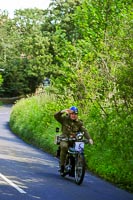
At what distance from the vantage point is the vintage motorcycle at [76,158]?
12.4m

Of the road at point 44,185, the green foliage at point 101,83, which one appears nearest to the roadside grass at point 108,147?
the green foliage at point 101,83

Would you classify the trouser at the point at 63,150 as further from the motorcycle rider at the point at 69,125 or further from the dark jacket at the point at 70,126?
the dark jacket at the point at 70,126

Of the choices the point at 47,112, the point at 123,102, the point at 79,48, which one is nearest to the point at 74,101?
the point at 79,48

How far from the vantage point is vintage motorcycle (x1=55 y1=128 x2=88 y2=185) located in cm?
1241

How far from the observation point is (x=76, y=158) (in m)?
12.9

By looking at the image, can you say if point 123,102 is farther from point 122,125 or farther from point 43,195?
point 43,195

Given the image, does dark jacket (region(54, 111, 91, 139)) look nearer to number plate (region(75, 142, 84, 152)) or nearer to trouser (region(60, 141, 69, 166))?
trouser (region(60, 141, 69, 166))

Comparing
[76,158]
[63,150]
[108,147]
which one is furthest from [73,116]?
[108,147]

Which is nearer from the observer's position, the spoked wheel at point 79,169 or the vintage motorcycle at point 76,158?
the spoked wheel at point 79,169

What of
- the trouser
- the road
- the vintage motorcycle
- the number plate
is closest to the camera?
the road

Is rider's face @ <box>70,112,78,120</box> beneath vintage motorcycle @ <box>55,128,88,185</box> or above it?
above

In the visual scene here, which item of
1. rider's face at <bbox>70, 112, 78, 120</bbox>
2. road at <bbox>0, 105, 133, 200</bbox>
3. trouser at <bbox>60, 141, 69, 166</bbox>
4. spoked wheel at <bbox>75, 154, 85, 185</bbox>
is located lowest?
road at <bbox>0, 105, 133, 200</bbox>

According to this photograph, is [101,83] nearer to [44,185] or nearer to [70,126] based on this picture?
[70,126]

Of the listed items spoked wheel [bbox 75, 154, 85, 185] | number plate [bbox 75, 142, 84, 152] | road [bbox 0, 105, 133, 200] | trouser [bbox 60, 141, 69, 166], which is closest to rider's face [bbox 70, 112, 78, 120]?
trouser [bbox 60, 141, 69, 166]
